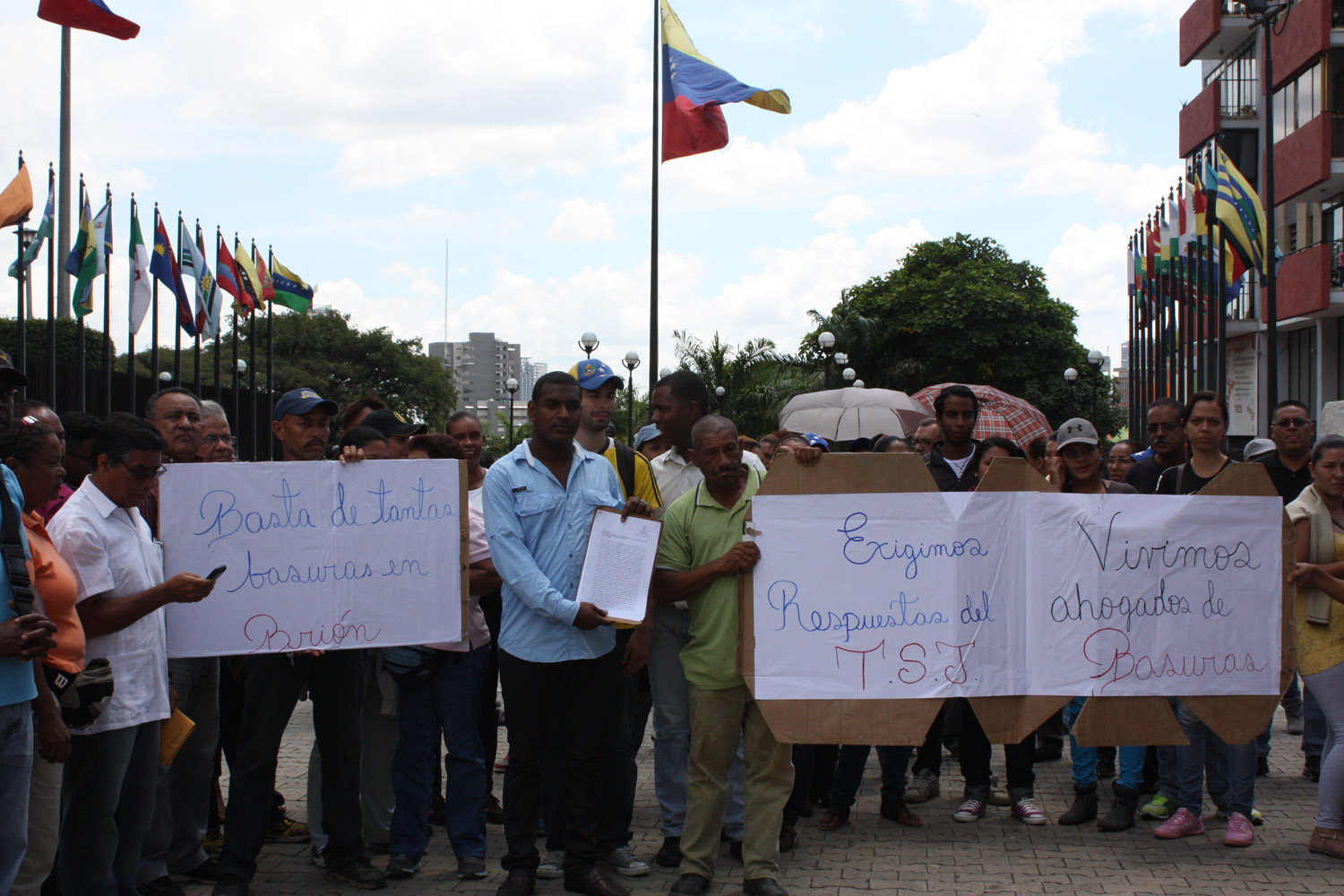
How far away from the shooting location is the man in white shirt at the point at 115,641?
4.20m

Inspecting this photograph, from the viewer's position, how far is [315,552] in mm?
5145

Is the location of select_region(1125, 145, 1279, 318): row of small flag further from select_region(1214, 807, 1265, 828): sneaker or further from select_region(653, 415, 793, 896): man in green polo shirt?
select_region(653, 415, 793, 896): man in green polo shirt

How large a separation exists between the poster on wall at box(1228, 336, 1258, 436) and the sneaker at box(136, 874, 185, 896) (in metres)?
31.6

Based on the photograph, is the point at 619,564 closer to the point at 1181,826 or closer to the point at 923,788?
the point at 923,788

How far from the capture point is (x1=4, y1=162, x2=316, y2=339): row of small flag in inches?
666

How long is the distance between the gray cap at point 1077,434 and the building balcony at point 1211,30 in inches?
1189

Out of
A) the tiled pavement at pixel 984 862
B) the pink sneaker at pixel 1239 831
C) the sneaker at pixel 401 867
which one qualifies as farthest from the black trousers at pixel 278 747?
the pink sneaker at pixel 1239 831

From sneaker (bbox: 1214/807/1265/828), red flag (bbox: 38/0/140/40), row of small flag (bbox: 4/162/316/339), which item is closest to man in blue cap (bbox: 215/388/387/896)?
sneaker (bbox: 1214/807/1265/828)

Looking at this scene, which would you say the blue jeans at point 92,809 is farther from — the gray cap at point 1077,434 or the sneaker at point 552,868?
the gray cap at point 1077,434

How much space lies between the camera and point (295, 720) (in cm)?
917

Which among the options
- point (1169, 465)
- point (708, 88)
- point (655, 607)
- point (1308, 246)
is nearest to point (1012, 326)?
point (1308, 246)

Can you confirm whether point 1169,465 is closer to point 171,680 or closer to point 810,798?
point 810,798

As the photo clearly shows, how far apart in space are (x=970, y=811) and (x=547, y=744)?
2.51 meters

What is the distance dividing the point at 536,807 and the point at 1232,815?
341 cm
